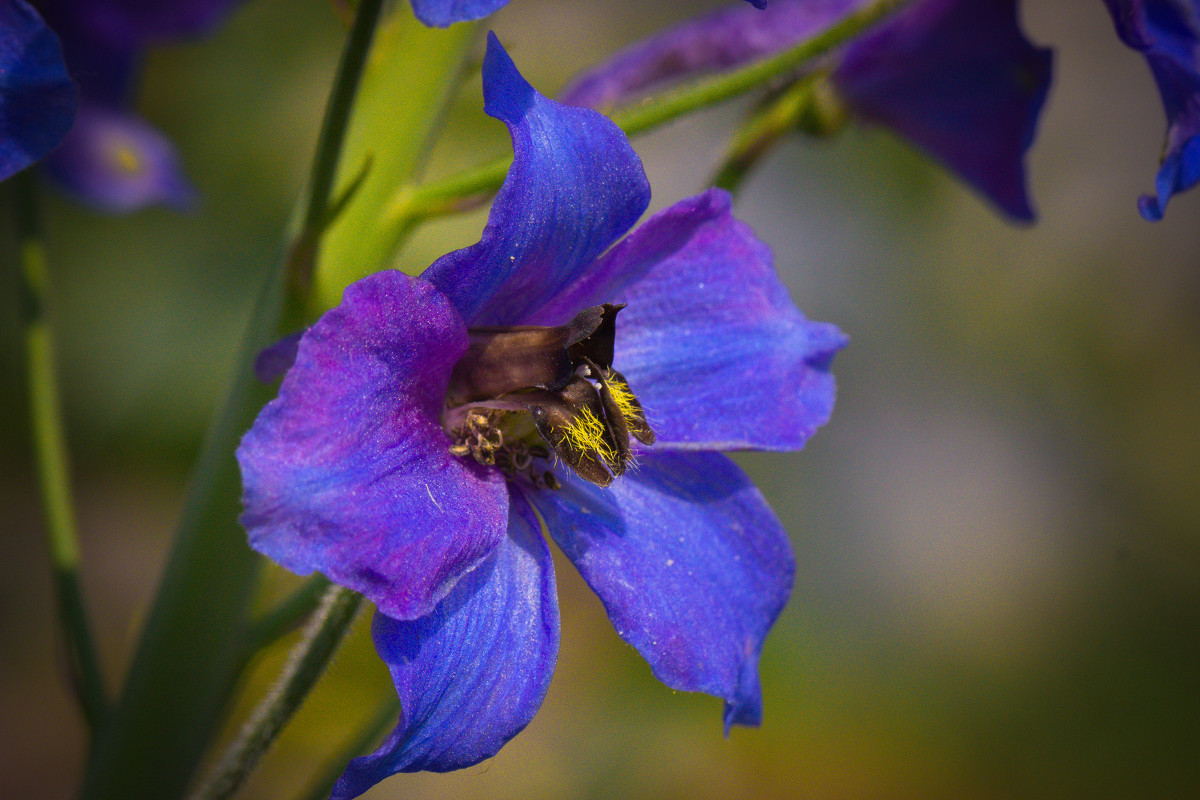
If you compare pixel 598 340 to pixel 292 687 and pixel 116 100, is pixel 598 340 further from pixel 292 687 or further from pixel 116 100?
pixel 116 100

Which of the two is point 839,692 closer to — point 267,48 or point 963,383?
point 963,383

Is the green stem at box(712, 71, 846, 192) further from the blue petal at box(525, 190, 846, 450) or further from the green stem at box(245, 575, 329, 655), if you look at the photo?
the green stem at box(245, 575, 329, 655)

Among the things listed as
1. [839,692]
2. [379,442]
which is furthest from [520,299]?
[839,692]

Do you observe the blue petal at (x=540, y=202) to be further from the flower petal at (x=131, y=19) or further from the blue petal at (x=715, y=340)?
the flower petal at (x=131, y=19)

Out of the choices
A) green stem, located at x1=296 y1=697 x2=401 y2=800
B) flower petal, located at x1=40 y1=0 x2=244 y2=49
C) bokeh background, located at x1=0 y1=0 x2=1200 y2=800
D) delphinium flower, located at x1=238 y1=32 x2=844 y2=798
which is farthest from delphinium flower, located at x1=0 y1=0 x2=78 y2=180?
bokeh background, located at x1=0 y1=0 x2=1200 y2=800

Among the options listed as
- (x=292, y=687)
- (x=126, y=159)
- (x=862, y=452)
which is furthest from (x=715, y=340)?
(x=862, y=452)
